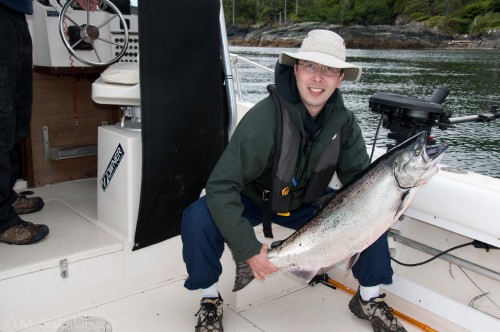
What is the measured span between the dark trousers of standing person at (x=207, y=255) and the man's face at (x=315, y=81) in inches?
29.3

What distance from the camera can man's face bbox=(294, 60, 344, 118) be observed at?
2.49 m

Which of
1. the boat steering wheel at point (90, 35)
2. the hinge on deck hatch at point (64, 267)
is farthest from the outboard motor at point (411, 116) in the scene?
the hinge on deck hatch at point (64, 267)

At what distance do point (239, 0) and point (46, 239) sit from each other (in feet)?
241

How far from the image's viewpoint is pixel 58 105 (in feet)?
12.7

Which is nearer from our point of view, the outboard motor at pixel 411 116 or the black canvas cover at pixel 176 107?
the black canvas cover at pixel 176 107

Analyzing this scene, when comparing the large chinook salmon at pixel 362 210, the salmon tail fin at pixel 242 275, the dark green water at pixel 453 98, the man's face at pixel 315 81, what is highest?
the man's face at pixel 315 81

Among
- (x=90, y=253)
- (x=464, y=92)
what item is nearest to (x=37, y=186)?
(x=90, y=253)

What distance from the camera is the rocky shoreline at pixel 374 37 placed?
2788 inches

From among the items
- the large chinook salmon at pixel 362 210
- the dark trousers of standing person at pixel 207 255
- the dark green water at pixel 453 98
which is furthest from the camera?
the dark green water at pixel 453 98

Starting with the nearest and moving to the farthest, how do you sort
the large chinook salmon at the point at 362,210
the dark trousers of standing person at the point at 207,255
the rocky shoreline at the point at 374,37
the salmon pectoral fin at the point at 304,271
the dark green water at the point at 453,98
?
the large chinook salmon at the point at 362,210 < the salmon pectoral fin at the point at 304,271 < the dark trousers of standing person at the point at 207,255 < the dark green water at the point at 453,98 < the rocky shoreline at the point at 374,37

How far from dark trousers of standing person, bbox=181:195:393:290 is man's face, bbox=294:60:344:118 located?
0.74 meters

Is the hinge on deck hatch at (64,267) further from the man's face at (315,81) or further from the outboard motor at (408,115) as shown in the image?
the outboard motor at (408,115)

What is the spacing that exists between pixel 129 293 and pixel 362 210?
1.53 metres

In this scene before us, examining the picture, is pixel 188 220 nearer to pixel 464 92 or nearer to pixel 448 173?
pixel 448 173
